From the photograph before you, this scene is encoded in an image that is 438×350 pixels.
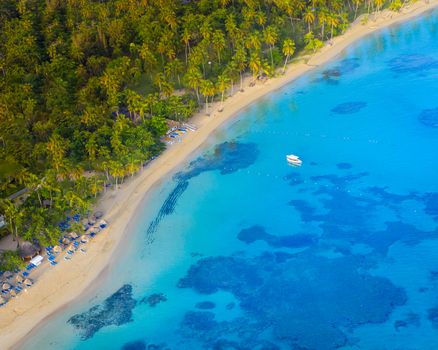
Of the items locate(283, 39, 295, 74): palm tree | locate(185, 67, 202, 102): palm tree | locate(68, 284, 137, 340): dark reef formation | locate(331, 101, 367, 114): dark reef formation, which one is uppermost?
locate(283, 39, 295, 74): palm tree

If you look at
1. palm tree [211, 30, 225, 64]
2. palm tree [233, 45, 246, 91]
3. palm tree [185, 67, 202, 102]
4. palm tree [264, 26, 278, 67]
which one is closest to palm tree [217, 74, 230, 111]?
palm tree [185, 67, 202, 102]

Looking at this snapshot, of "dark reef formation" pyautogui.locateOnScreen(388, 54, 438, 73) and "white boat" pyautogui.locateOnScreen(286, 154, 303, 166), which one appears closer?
"white boat" pyautogui.locateOnScreen(286, 154, 303, 166)

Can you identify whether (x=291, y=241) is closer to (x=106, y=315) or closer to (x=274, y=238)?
(x=274, y=238)

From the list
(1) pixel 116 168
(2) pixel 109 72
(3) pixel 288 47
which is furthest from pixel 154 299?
(3) pixel 288 47

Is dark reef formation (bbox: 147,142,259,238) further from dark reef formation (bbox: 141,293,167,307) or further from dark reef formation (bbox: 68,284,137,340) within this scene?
dark reef formation (bbox: 68,284,137,340)

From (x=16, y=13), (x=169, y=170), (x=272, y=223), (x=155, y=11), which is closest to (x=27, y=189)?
(x=169, y=170)

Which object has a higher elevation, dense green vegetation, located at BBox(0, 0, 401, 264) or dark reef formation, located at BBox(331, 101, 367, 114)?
dense green vegetation, located at BBox(0, 0, 401, 264)

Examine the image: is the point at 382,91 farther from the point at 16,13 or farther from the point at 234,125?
the point at 16,13

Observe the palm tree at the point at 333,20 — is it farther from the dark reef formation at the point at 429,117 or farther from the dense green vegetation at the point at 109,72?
the dark reef formation at the point at 429,117
